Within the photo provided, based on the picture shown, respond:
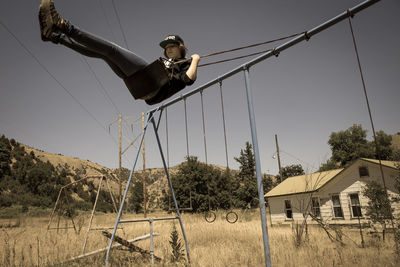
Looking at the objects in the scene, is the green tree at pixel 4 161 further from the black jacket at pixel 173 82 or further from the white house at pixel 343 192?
the black jacket at pixel 173 82


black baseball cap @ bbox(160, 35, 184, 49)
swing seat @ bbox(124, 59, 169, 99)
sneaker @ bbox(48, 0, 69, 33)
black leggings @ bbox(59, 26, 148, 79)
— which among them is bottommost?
swing seat @ bbox(124, 59, 169, 99)

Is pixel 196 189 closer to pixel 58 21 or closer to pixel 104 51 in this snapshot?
pixel 104 51

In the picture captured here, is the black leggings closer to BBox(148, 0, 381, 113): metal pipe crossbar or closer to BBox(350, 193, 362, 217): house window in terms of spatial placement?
BBox(148, 0, 381, 113): metal pipe crossbar

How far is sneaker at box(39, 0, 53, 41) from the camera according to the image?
281cm

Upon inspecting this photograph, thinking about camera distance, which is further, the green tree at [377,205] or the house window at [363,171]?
the house window at [363,171]

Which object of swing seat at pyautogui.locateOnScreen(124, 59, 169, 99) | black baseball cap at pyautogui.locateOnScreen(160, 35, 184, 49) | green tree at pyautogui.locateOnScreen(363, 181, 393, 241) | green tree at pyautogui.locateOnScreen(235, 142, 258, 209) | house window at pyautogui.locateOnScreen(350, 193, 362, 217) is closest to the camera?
swing seat at pyautogui.locateOnScreen(124, 59, 169, 99)

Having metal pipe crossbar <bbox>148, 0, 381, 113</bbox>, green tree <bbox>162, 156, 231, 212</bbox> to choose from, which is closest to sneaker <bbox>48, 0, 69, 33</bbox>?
metal pipe crossbar <bbox>148, 0, 381, 113</bbox>

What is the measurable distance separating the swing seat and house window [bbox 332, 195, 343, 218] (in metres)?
18.2

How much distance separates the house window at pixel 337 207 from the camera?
17.3m

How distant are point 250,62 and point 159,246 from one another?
6.87m

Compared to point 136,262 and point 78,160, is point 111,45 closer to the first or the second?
point 136,262

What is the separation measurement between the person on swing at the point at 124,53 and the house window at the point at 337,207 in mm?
17772

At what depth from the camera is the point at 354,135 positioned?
40.7 m

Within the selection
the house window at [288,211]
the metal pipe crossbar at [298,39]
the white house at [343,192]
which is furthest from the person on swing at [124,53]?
the house window at [288,211]
